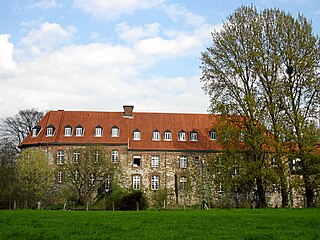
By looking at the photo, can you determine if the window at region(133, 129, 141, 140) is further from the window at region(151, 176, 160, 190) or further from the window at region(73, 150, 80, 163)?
the window at region(73, 150, 80, 163)

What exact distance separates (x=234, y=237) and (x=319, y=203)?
23217 mm

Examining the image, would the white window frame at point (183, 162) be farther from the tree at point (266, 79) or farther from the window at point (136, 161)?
the tree at point (266, 79)

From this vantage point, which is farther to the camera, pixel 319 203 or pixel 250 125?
pixel 319 203

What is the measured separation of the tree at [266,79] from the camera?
29562 millimetres

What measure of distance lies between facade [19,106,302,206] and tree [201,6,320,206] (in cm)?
1444

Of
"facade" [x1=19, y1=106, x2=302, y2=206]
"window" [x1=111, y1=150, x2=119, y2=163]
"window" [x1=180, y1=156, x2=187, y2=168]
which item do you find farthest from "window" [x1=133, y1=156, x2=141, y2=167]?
"window" [x1=180, y1=156, x2=187, y2=168]

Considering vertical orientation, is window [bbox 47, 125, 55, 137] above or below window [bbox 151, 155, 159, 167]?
above

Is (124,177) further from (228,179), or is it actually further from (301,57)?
(301,57)

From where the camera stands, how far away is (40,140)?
4722 cm

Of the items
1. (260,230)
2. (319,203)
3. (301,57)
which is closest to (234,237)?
(260,230)

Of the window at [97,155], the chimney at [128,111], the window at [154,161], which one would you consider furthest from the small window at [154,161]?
the window at [97,155]

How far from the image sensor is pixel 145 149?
47.2m

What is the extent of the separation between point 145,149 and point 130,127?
3.61m

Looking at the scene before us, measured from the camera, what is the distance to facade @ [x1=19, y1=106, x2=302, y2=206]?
46156 millimetres
